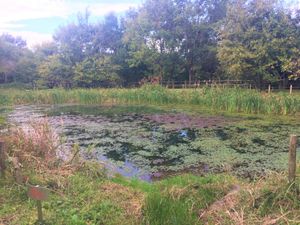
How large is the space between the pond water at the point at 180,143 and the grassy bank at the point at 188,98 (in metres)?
1.27

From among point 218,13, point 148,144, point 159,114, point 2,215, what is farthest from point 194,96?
point 218,13

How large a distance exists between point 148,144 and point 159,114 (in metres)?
5.94

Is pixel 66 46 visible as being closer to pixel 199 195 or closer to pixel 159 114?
pixel 159 114

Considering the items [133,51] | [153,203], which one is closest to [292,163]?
[153,203]

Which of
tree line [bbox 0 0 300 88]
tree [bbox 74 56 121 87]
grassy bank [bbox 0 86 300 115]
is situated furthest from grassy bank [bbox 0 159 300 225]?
tree [bbox 74 56 121 87]

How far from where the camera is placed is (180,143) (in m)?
8.96

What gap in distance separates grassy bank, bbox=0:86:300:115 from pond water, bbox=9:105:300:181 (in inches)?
50.0

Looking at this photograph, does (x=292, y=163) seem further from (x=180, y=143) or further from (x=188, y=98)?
(x=188, y=98)

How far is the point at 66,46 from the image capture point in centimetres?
3462

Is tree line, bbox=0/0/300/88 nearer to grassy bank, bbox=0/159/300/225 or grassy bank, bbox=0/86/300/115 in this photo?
grassy bank, bbox=0/86/300/115

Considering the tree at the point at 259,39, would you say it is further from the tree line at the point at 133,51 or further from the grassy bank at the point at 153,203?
the grassy bank at the point at 153,203

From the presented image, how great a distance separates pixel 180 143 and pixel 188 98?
7892 millimetres

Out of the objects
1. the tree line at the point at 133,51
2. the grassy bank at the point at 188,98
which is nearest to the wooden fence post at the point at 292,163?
the grassy bank at the point at 188,98

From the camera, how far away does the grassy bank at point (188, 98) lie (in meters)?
13.2
